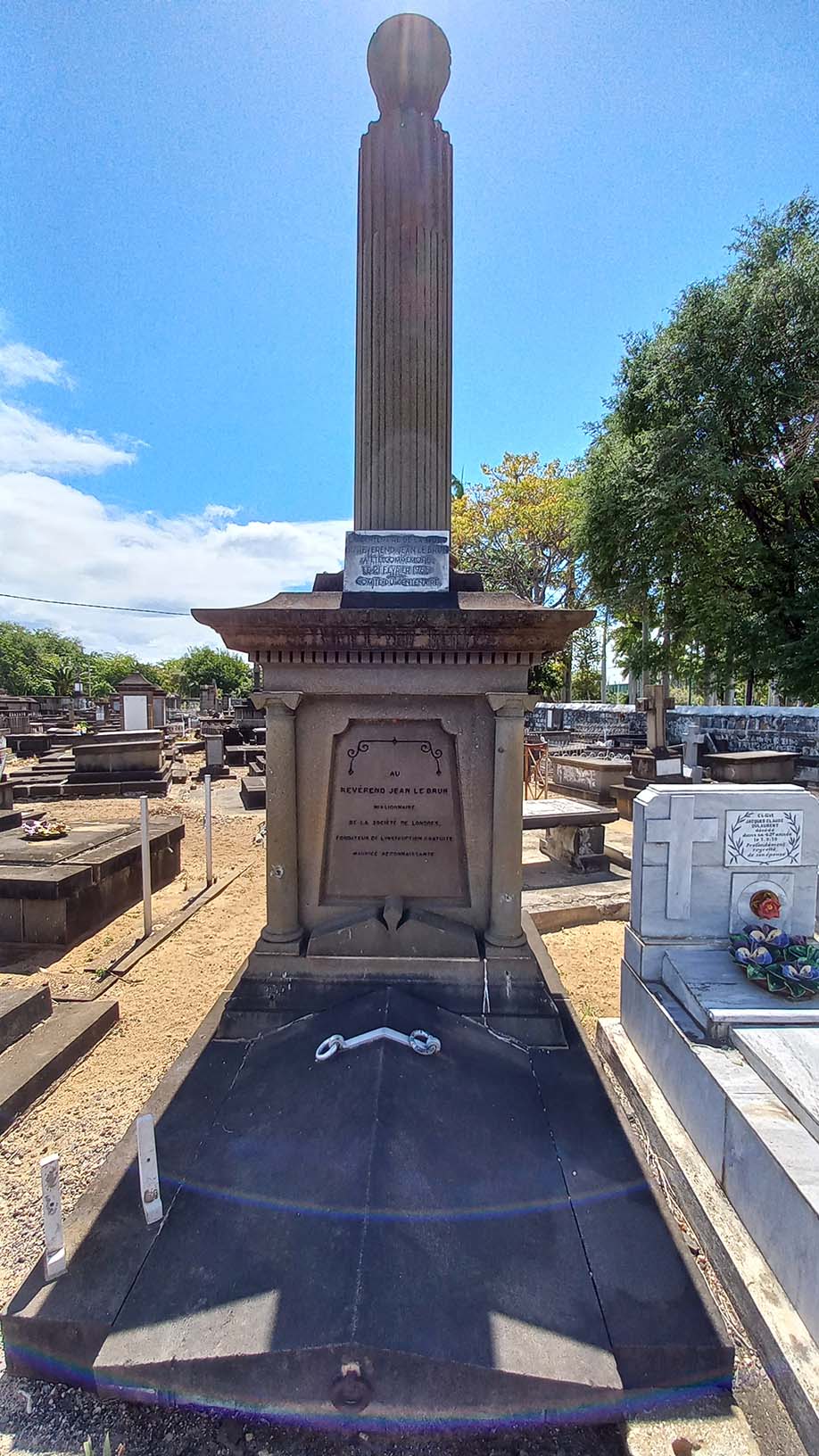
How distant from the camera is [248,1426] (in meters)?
1.85

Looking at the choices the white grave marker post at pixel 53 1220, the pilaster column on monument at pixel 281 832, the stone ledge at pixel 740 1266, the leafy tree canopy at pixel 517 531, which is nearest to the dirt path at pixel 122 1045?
the white grave marker post at pixel 53 1220

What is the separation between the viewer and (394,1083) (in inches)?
109

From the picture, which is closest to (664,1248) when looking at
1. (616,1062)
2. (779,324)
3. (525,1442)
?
(525,1442)

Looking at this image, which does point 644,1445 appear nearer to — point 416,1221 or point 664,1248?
point 664,1248

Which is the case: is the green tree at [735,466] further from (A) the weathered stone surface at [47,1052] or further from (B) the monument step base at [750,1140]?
(A) the weathered stone surface at [47,1052]

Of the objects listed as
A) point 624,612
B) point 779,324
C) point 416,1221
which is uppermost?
point 779,324

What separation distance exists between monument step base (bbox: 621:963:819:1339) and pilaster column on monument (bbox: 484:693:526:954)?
984mm

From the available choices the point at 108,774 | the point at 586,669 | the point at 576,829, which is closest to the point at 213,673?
the point at 586,669

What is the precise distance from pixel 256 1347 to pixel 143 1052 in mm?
2526

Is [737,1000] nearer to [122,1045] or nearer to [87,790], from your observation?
[122,1045]

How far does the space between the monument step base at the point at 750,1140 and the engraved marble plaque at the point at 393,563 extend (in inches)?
119

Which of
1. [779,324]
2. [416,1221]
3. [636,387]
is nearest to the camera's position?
[416,1221]

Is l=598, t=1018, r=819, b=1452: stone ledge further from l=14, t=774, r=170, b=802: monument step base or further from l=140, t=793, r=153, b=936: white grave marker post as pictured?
l=14, t=774, r=170, b=802: monument step base

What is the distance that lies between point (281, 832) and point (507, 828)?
4.92 feet
